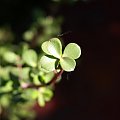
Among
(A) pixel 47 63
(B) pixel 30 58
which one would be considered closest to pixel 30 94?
(B) pixel 30 58

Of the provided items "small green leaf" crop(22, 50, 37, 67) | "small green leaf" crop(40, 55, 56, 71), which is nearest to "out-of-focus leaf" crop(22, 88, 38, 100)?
"small green leaf" crop(22, 50, 37, 67)

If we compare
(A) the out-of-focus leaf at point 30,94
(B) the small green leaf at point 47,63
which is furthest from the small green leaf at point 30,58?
(B) the small green leaf at point 47,63

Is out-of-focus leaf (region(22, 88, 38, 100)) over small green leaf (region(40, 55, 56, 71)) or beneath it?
beneath

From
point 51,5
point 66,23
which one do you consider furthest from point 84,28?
point 51,5

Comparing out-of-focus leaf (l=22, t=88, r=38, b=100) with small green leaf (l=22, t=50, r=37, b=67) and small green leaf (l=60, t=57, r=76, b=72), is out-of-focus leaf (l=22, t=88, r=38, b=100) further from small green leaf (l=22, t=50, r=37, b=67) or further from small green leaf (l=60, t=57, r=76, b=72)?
small green leaf (l=60, t=57, r=76, b=72)

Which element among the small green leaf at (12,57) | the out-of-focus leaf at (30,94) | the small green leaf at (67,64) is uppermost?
the small green leaf at (12,57)

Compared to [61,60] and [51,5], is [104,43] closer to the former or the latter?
[51,5]

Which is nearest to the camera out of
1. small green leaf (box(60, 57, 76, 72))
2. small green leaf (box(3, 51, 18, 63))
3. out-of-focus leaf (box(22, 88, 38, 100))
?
small green leaf (box(60, 57, 76, 72))

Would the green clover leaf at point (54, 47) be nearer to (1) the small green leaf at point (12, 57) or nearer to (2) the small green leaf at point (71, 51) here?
(2) the small green leaf at point (71, 51)

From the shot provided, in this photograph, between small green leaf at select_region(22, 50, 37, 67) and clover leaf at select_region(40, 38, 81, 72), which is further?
small green leaf at select_region(22, 50, 37, 67)
